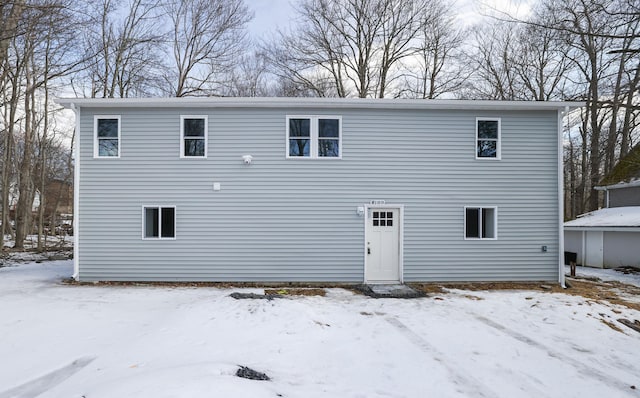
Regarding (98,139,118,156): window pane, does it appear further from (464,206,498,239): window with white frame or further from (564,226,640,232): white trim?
(564,226,640,232): white trim

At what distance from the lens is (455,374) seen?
4430 mm

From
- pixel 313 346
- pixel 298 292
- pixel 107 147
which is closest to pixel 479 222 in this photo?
pixel 298 292

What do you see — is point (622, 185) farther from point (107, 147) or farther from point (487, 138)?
point (107, 147)

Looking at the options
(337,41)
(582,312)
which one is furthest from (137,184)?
(337,41)

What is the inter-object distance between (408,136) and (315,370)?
6.96 meters

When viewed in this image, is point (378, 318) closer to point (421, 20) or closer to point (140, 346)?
point (140, 346)

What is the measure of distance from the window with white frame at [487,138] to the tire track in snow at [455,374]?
19.5ft

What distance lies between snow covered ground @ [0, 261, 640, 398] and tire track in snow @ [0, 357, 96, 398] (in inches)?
0.8

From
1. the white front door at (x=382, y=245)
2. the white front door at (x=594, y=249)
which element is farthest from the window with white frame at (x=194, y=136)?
the white front door at (x=594, y=249)

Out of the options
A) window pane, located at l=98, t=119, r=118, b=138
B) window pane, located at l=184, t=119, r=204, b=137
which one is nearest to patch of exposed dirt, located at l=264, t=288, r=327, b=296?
window pane, located at l=184, t=119, r=204, b=137

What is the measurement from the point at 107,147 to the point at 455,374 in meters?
9.69

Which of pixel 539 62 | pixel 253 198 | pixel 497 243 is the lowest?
pixel 497 243

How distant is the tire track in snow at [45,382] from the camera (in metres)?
3.83

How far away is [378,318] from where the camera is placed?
22.0ft
